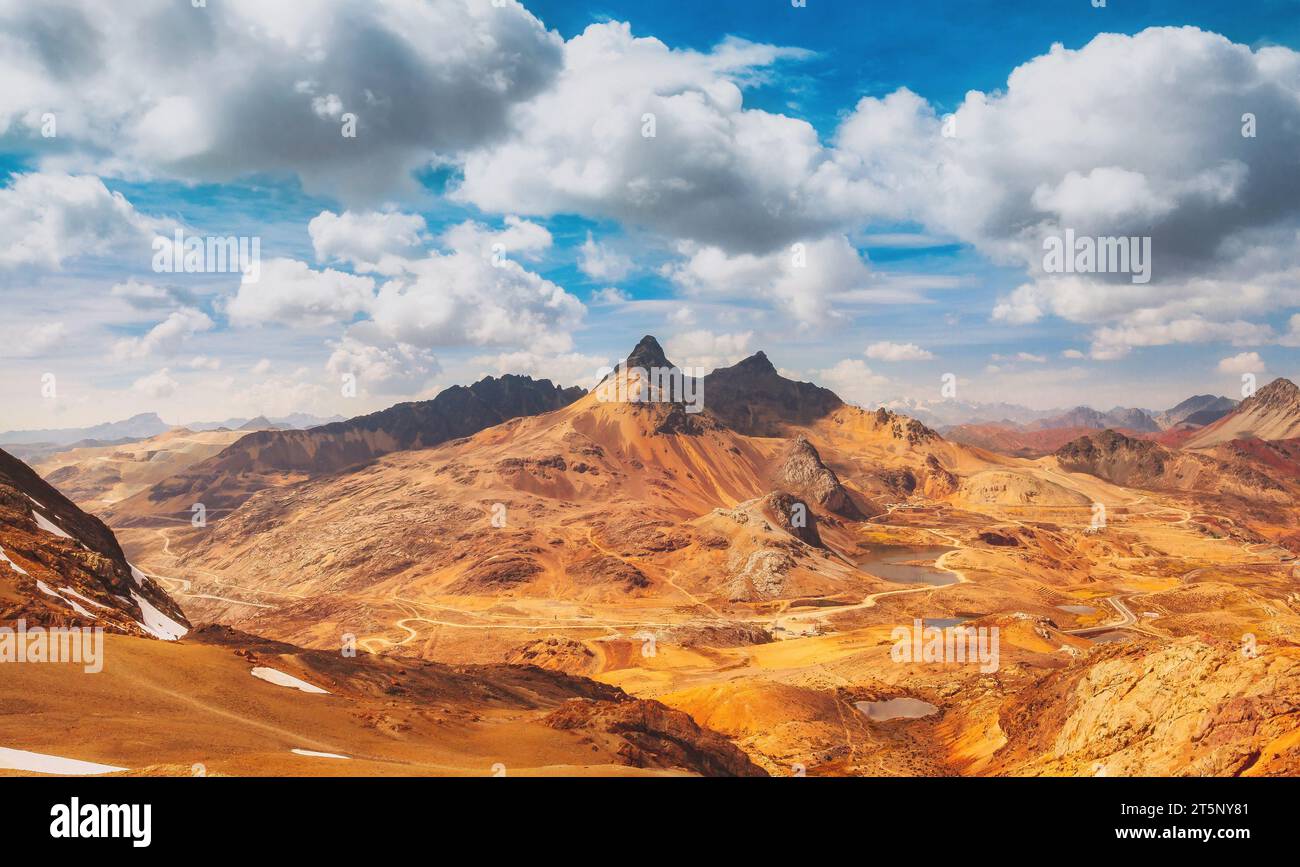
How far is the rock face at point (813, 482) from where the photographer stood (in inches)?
6265

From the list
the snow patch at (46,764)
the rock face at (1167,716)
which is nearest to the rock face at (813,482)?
the rock face at (1167,716)

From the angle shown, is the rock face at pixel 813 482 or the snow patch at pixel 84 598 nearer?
the snow patch at pixel 84 598

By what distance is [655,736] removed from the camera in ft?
95.2

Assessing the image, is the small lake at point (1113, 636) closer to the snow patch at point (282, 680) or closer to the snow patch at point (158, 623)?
the snow patch at point (282, 680)

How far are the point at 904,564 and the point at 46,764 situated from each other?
12197 centimetres

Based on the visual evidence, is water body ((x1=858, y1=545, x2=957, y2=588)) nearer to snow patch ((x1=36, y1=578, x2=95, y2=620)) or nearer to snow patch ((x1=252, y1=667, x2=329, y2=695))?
snow patch ((x1=252, y1=667, x2=329, y2=695))

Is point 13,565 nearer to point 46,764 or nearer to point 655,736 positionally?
point 46,764

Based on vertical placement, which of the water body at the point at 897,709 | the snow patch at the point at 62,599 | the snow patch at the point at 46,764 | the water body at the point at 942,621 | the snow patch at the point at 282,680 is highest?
the snow patch at the point at 62,599

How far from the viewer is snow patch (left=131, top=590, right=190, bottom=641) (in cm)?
3348

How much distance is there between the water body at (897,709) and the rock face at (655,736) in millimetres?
13220

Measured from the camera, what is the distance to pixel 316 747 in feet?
64.2
